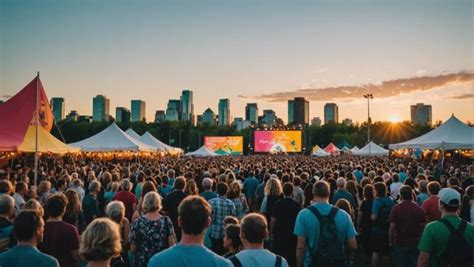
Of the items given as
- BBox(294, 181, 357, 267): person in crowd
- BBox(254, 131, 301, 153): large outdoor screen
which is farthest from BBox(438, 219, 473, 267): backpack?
BBox(254, 131, 301, 153): large outdoor screen

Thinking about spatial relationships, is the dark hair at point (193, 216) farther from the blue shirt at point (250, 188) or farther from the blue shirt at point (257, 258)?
the blue shirt at point (250, 188)

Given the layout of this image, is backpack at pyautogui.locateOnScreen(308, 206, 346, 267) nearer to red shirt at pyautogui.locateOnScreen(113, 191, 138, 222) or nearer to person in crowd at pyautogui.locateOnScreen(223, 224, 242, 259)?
person in crowd at pyautogui.locateOnScreen(223, 224, 242, 259)

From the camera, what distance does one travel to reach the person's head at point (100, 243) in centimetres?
307

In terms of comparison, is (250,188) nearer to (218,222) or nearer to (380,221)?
(380,221)

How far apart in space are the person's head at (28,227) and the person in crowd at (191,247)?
1224 mm

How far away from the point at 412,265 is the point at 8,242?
5553 mm

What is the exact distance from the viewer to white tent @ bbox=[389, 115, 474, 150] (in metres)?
20.5

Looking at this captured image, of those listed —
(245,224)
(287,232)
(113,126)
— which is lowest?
(287,232)

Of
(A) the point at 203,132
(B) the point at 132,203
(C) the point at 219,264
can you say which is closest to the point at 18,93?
(B) the point at 132,203

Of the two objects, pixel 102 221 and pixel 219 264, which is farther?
pixel 102 221

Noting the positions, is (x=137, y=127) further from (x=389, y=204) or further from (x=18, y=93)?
(x=389, y=204)

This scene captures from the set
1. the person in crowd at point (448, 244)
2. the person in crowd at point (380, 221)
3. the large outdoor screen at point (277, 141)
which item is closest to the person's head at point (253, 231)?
the person in crowd at point (448, 244)

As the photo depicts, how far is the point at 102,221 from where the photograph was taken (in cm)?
326

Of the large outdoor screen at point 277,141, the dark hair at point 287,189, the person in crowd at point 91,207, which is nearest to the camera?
the dark hair at point 287,189
